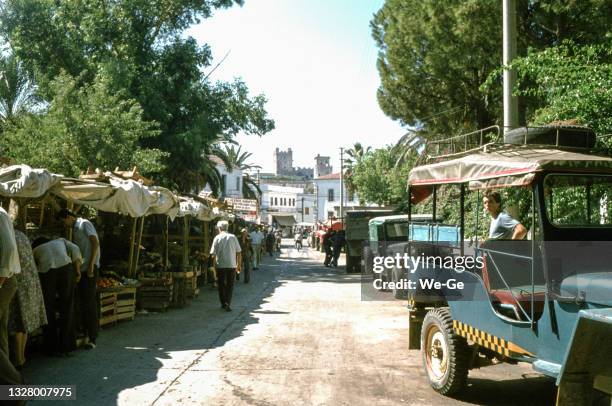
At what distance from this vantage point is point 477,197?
6.82 meters

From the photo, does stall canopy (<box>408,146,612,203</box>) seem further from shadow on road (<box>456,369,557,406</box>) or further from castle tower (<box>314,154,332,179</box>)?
castle tower (<box>314,154,332,179</box>)

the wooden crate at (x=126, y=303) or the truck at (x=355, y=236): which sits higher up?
the truck at (x=355, y=236)

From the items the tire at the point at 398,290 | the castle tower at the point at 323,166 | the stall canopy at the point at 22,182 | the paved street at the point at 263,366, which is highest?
the castle tower at the point at 323,166

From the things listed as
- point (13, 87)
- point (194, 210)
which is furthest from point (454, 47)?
point (13, 87)

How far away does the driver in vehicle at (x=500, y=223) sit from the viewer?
20.6ft

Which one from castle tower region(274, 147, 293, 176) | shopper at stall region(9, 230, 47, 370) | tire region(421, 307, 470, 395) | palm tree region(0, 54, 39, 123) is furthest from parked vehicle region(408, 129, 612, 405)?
castle tower region(274, 147, 293, 176)

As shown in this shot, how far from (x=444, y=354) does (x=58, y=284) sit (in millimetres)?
4737

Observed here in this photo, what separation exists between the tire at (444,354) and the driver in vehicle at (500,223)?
0.97 metres

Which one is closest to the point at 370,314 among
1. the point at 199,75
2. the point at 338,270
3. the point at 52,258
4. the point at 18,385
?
the point at 52,258

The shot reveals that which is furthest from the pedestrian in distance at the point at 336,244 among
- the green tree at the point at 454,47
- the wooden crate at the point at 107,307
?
the wooden crate at the point at 107,307

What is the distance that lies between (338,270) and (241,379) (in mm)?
19175

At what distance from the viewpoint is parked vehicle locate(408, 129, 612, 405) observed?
4230 mm

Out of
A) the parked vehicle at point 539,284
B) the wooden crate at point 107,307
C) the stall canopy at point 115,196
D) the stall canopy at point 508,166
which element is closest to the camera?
the parked vehicle at point 539,284

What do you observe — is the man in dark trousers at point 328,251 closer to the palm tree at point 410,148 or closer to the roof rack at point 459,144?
the palm tree at point 410,148
